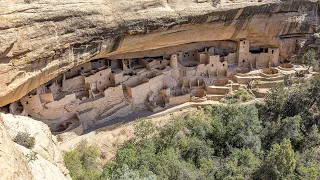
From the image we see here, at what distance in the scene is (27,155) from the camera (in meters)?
5.92

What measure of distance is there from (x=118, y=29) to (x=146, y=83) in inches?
136

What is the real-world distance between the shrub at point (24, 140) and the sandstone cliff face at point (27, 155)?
12cm

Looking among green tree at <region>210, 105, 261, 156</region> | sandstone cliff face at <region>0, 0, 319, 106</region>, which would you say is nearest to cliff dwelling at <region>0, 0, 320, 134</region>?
sandstone cliff face at <region>0, 0, 319, 106</region>

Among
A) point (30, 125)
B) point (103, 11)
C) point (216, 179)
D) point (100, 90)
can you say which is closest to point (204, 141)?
point (216, 179)

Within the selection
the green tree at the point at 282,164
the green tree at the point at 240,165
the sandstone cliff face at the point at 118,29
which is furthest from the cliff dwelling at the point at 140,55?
the green tree at the point at 282,164

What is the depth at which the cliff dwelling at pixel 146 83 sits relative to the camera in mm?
12828

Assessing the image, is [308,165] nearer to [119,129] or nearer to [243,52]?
[243,52]

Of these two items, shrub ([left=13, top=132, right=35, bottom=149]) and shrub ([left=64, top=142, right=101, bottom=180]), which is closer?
shrub ([left=13, top=132, right=35, bottom=149])

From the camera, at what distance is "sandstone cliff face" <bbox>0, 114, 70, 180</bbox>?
13.5ft

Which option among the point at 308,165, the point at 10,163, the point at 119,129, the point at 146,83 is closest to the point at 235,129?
the point at 308,165

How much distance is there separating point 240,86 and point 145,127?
5.91 metres

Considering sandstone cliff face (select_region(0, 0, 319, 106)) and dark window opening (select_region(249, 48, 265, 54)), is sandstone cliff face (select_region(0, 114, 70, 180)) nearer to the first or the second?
sandstone cliff face (select_region(0, 0, 319, 106))

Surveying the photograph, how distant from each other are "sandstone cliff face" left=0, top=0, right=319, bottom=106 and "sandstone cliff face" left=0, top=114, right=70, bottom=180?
290 centimetres

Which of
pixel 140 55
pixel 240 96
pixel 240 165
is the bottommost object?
pixel 240 165
